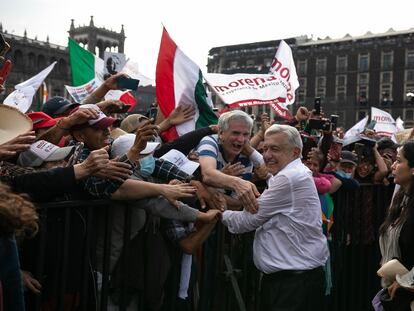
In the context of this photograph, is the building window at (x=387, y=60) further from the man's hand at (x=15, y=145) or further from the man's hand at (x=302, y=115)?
the man's hand at (x=15, y=145)

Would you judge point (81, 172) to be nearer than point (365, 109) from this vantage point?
Yes

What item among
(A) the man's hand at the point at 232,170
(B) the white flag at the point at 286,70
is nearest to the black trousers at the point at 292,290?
(A) the man's hand at the point at 232,170

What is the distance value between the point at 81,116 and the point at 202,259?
1.20 m

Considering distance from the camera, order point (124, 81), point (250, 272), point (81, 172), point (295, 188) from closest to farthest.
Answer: point (81, 172), point (295, 188), point (250, 272), point (124, 81)

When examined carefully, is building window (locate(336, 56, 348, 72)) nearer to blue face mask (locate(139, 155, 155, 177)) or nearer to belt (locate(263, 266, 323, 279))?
belt (locate(263, 266, 323, 279))

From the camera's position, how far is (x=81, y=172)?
257 centimetres

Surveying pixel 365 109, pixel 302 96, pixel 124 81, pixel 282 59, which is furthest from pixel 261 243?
pixel 302 96

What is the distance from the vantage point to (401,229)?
3.28 meters

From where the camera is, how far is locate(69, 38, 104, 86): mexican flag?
26.5ft

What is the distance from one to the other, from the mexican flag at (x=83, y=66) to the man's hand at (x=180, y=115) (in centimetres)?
394

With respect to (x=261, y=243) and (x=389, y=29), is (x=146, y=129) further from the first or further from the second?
(x=389, y=29)

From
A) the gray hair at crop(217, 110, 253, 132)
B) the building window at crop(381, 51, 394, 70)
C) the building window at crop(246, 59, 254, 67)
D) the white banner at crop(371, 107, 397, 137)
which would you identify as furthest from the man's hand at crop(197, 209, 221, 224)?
the building window at crop(246, 59, 254, 67)

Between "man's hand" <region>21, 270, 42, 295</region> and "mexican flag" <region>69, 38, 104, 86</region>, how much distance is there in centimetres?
586

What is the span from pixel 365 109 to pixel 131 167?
6773cm
